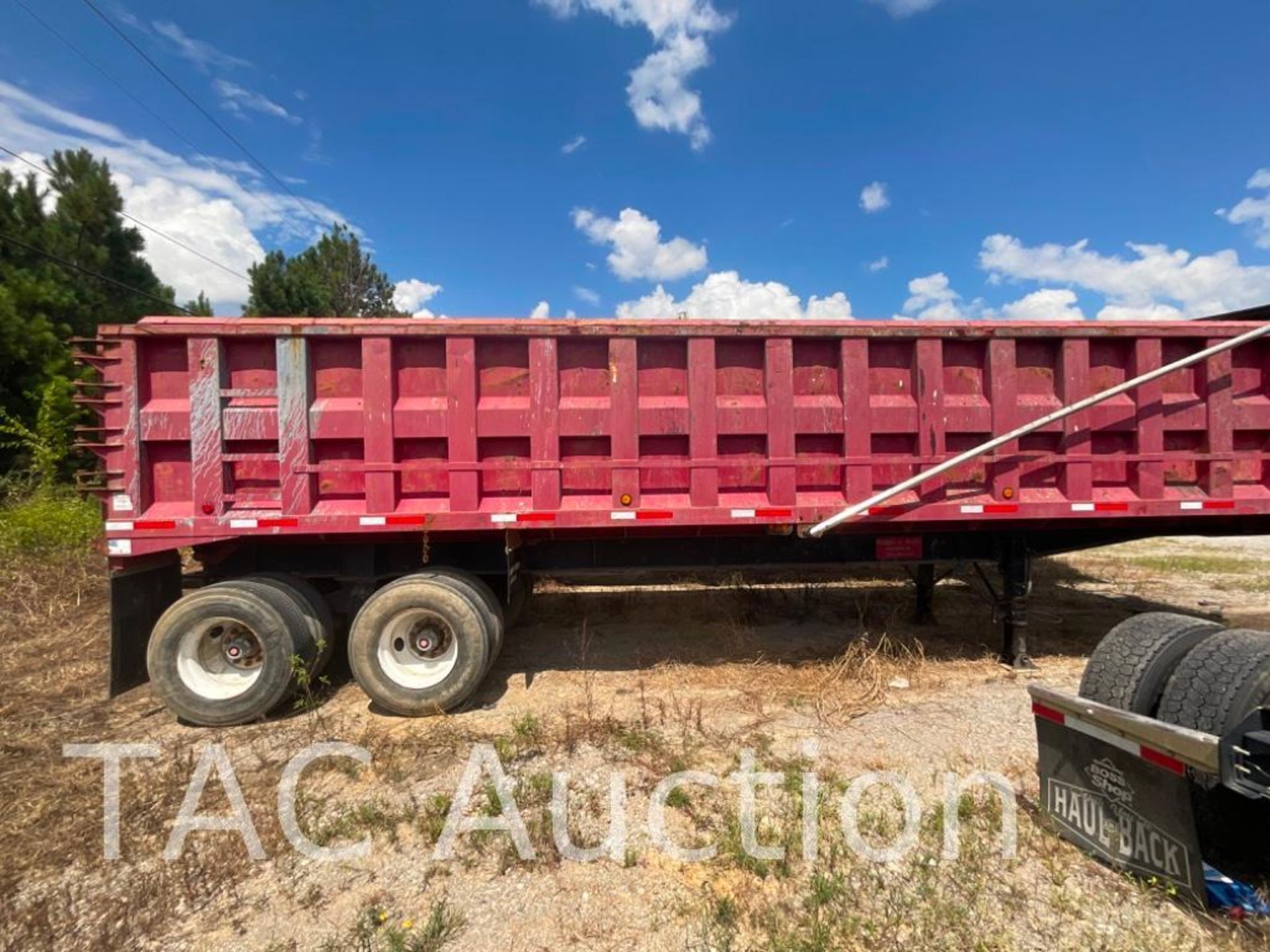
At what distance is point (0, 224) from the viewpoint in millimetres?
11180

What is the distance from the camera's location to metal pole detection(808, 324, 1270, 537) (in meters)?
4.23

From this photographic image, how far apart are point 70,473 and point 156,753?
9834 mm

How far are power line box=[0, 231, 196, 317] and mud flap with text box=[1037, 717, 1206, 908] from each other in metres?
13.5

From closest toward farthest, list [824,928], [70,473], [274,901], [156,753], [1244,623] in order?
1. [824,928]
2. [274,901]
3. [156,753]
4. [1244,623]
5. [70,473]

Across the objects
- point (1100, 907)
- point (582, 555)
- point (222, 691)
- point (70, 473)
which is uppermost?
point (70, 473)

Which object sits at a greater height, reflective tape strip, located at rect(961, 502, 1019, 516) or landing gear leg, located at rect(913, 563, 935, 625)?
reflective tape strip, located at rect(961, 502, 1019, 516)

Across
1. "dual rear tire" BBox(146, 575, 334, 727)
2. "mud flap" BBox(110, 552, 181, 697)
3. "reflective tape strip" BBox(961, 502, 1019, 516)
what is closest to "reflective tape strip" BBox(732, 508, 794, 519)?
"reflective tape strip" BBox(961, 502, 1019, 516)

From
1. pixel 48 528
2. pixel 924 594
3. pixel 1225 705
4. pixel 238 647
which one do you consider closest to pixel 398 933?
pixel 238 647

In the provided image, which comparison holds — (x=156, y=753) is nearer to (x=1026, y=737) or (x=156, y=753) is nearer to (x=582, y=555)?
(x=582, y=555)

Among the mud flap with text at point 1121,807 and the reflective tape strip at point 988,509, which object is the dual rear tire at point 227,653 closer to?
the mud flap with text at point 1121,807

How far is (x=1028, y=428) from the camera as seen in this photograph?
14.0 feet

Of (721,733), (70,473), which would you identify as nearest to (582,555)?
(721,733)

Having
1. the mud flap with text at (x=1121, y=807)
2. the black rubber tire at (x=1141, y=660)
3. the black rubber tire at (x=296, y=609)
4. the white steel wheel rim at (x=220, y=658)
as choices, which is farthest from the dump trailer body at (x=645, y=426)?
the mud flap with text at (x=1121, y=807)

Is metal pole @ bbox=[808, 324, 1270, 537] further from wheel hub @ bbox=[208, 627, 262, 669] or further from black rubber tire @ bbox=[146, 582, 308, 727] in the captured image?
wheel hub @ bbox=[208, 627, 262, 669]
